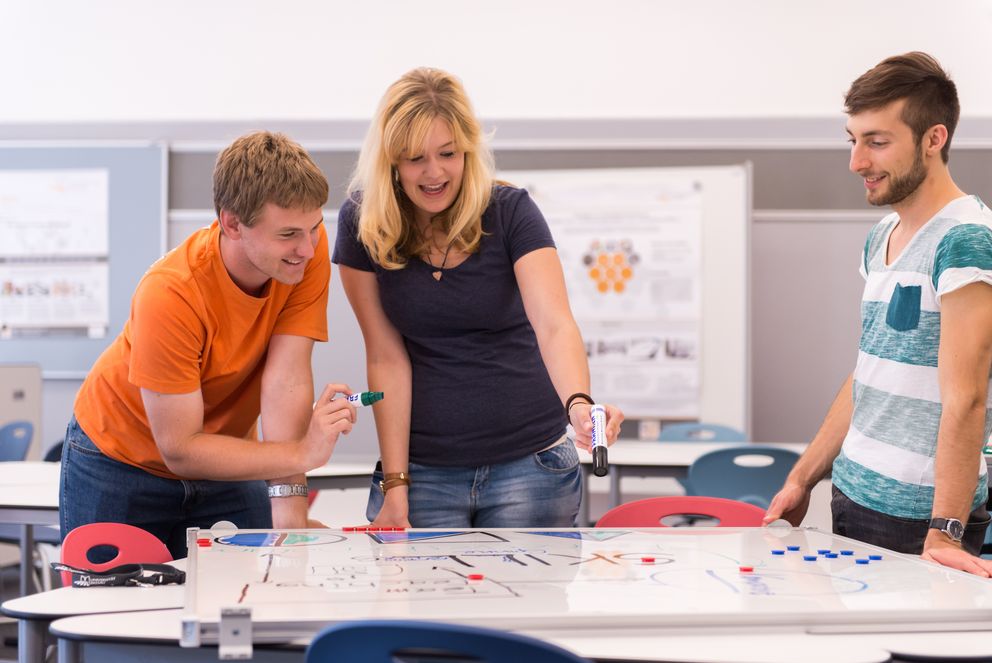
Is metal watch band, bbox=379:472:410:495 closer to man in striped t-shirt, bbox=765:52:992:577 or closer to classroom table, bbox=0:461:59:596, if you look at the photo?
man in striped t-shirt, bbox=765:52:992:577

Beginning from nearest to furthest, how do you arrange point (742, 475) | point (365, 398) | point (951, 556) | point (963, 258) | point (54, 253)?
1. point (951, 556)
2. point (963, 258)
3. point (365, 398)
4. point (742, 475)
5. point (54, 253)

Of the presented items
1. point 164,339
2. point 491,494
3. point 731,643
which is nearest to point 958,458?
point 731,643

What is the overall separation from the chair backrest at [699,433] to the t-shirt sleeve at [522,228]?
276cm

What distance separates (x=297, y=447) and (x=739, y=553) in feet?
2.41

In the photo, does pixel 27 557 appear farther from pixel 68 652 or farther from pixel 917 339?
pixel 917 339

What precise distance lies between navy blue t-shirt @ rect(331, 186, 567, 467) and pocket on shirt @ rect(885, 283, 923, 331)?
593 mm

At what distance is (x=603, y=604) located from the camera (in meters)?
1.16

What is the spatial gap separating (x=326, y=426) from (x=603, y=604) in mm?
666

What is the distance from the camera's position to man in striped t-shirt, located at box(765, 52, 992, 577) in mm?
1535

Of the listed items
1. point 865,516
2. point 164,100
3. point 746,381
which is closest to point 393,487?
point 865,516

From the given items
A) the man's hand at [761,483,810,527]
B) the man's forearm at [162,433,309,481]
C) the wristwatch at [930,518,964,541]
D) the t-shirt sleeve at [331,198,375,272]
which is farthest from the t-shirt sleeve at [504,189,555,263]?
the wristwatch at [930,518,964,541]

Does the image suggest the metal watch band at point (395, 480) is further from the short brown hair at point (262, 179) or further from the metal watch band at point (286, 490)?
the short brown hair at point (262, 179)

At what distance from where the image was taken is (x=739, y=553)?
1.51 metres

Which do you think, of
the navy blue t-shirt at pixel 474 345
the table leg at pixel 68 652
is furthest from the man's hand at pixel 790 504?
the table leg at pixel 68 652
